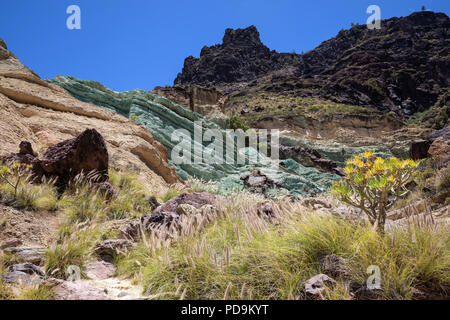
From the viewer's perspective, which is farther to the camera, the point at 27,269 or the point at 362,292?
the point at 27,269

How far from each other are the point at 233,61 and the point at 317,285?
119336 mm

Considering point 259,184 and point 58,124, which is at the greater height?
point 58,124

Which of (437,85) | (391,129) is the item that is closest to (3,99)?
(391,129)

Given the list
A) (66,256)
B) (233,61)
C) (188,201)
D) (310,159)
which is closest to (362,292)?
(66,256)

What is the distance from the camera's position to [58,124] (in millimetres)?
8500

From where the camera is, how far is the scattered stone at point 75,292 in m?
2.15

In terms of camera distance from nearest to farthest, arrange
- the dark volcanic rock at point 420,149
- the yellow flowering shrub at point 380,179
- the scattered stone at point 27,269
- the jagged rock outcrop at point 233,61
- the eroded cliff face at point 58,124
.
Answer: the scattered stone at point 27,269 → the yellow flowering shrub at point 380,179 → the eroded cliff face at point 58,124 → the dark volcanic rock at point 420,149 → the jagged rock outcrop at point 233,61

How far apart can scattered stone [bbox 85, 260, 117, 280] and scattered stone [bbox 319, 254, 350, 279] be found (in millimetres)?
2361

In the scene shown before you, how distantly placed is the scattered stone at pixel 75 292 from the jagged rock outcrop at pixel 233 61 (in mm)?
106703

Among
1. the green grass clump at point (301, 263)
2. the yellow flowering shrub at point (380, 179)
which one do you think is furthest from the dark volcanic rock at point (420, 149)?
the green grass clump at point (301, 263)

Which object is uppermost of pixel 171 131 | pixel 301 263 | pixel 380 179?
pixel 171 131

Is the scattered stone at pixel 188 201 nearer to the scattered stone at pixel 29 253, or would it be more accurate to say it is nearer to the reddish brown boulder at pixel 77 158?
the reddish brown boulder at pixel 77 158

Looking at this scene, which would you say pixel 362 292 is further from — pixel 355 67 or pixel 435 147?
pixel 355 67

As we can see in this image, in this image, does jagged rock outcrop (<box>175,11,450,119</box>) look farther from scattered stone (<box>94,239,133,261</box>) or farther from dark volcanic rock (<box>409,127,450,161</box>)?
scattered stone (<box>94,239,133,261</box>)
